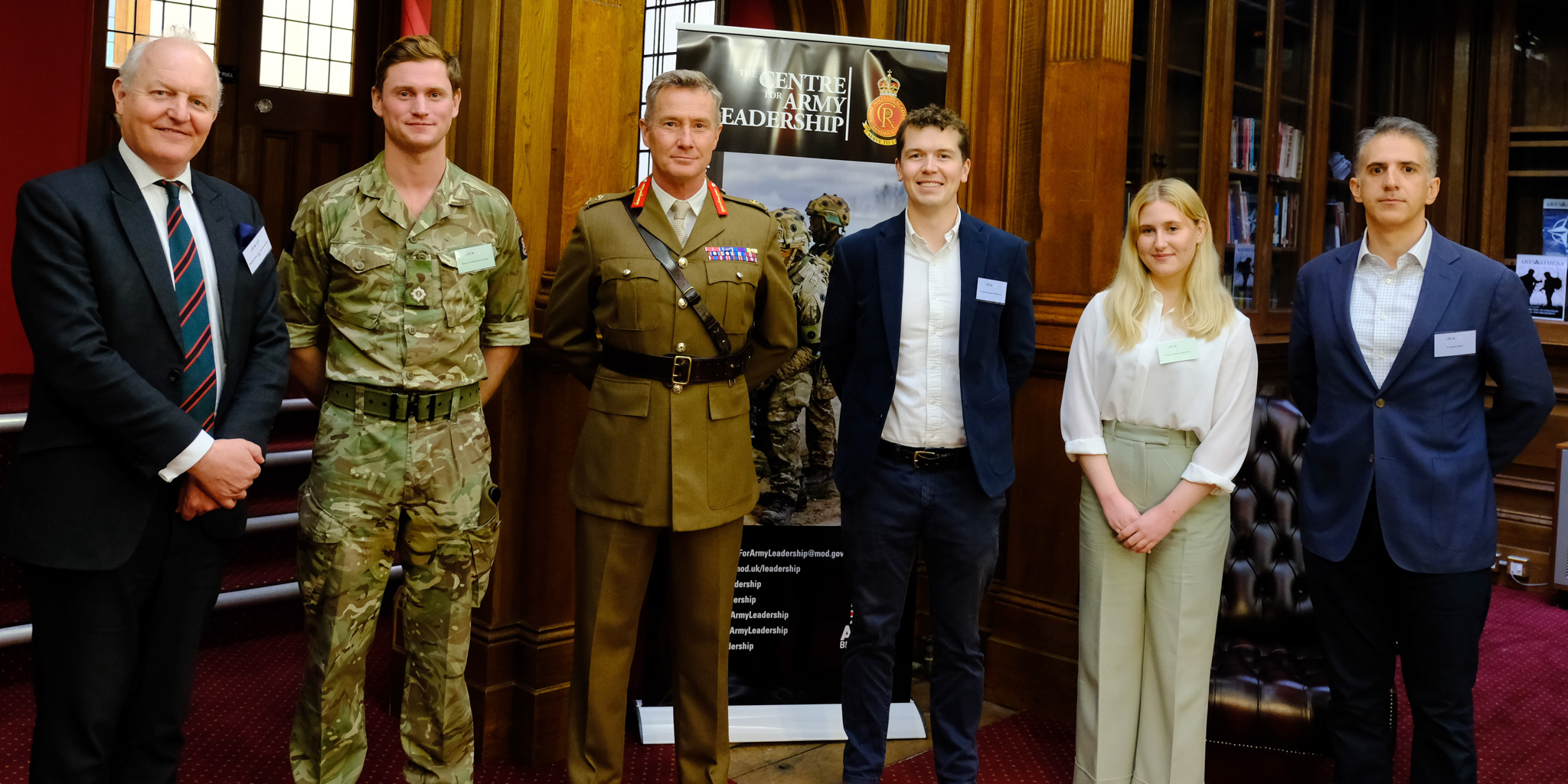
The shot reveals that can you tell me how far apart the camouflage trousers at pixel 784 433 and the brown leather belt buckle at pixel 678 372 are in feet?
2.66

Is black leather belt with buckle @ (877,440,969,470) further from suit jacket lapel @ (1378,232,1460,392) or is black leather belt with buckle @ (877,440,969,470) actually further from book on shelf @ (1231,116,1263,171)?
book on shelf @ (1231,116,1263,171)

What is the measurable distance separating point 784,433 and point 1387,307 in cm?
155

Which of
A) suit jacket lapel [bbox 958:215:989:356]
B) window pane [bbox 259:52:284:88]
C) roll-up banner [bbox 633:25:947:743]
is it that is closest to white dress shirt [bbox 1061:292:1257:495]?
suit jacket lapel [bbox 958:215:989:356]

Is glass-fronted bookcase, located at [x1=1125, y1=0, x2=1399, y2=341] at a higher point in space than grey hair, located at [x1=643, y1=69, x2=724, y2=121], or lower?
higher

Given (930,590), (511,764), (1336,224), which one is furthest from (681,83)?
(1336,224)

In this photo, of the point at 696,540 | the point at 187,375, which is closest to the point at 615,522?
the point at 696,540

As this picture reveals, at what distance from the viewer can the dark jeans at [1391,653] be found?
2.43m

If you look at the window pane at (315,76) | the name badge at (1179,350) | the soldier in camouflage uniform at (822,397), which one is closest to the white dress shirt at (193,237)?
the soldier in camouflage uniform at (822,397)

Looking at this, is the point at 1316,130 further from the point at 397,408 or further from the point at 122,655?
the point at 122,655

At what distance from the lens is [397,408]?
7.69 feet

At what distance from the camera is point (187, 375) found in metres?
2.03

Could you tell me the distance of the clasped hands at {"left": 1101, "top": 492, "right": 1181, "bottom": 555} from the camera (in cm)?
254

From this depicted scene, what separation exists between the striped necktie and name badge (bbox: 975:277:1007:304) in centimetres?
157

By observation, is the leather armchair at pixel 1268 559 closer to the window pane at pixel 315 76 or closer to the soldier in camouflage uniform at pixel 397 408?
the soldier in camouflage uniform at pixel 397 408
